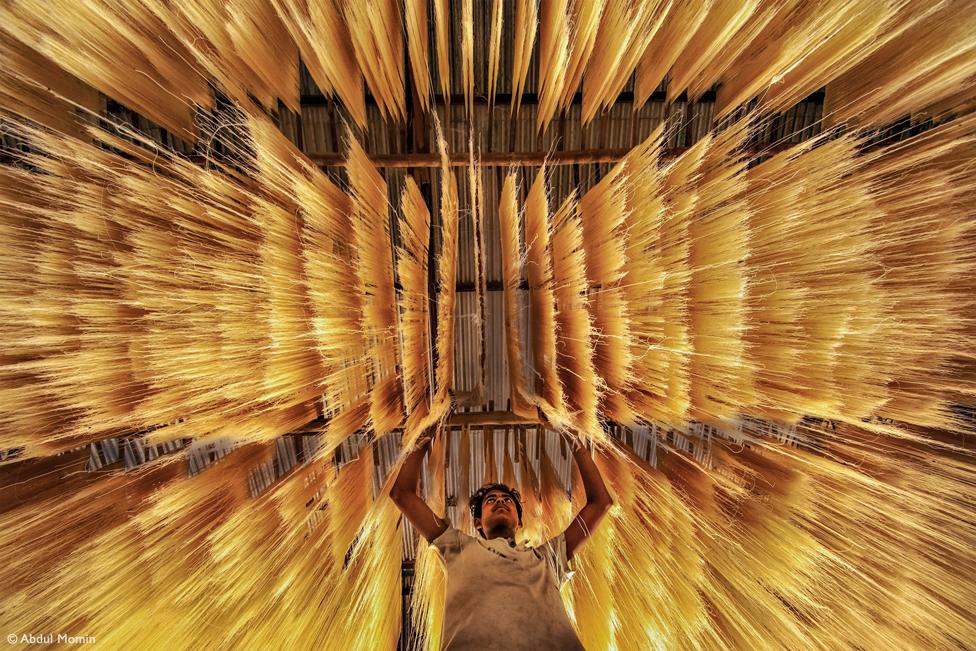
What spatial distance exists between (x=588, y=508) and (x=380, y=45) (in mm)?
1667

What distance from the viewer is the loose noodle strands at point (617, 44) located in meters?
1.10

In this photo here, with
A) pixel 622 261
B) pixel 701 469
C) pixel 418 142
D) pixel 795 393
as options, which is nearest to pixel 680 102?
pixel 622 261

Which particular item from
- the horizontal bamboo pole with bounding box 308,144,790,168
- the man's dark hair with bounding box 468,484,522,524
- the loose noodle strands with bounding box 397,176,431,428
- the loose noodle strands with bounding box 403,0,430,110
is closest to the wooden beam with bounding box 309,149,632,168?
the horizontal bamboo pole with bounding box 308,144,790,168

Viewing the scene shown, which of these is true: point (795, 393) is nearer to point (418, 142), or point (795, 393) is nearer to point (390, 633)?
point (418, 142)

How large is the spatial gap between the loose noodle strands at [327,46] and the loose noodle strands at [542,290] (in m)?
0.71

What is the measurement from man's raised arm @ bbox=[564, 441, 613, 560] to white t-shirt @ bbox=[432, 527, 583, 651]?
0.04 m

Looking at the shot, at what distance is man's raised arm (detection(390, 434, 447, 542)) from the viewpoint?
127 cm

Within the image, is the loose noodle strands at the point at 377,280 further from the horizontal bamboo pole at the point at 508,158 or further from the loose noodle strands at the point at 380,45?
the loose noodle strands at the point at 380,45

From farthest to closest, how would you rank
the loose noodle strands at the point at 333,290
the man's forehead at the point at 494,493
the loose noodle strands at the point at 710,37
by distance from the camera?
1. the man's forehead at the point at 494,493
2. the loose noodle strands at the point at 333,290
3. the loose noodle strands at the point at 710,37

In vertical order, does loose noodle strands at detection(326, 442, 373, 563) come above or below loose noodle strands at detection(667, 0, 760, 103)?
below

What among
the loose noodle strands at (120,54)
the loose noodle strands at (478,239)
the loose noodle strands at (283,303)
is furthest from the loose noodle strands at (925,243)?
the loose noodle strands at (120,54)

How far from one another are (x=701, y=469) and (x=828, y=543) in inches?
15.6

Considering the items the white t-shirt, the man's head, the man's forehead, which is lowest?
the white t-shirt

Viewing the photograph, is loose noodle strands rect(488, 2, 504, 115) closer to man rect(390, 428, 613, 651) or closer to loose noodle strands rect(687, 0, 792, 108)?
loose noodle strands rect(687, 0, 792, 108)
